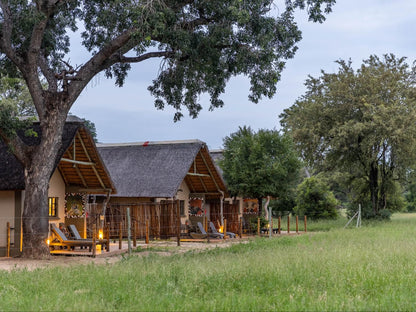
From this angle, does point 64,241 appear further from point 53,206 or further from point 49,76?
point 49,76

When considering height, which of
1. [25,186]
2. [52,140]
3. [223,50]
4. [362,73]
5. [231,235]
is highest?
[362,73]

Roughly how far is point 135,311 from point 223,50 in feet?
41.5

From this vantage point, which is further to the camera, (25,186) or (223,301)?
(25,186)

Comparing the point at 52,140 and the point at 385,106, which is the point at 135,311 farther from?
the point at 385,106

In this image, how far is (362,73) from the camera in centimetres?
3575

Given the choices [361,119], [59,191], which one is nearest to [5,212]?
[59,191]

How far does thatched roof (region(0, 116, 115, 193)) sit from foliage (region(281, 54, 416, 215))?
17724 mm

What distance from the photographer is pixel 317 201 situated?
1661 inches

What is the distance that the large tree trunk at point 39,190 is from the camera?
16.6 m

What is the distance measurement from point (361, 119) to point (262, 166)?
9.88 meters

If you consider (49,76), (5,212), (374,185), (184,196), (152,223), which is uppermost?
(49,76)

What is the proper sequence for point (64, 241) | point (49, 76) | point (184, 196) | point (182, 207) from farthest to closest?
1. point (184, 196)
2. point (182, 207)
3. point (64, 241)
4. point (49, 76)

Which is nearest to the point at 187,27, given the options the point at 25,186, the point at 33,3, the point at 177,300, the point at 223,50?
the point at 223,50

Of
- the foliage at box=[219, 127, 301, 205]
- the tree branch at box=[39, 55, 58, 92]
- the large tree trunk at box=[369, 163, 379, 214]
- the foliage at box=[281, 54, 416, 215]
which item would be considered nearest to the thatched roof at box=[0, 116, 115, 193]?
the tree branch at box=[39, 55, 58, 92]
